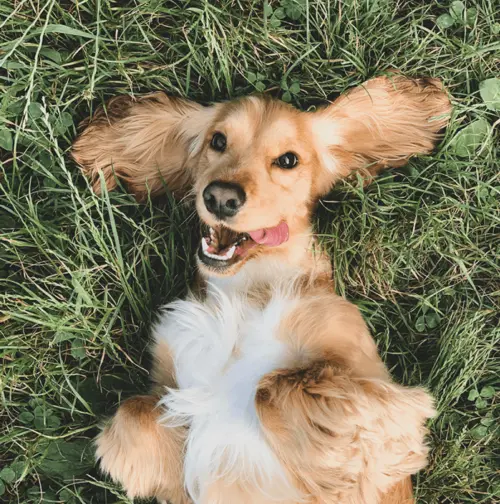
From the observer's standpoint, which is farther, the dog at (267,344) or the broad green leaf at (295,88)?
the broad green leaf at (295,88)

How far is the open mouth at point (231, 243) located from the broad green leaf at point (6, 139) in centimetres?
127

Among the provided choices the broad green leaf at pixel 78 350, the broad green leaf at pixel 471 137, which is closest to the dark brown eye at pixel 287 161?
the broad green leaf at pixel 471 137

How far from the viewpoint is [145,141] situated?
329 cm

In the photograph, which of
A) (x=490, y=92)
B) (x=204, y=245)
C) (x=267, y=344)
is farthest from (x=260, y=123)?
(x=490, y=92)

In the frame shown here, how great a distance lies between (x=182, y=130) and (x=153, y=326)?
3.47 ft

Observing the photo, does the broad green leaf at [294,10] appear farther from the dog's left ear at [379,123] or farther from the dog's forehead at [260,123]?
the dog's forehead at [260,123]

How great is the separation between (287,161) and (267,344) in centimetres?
88

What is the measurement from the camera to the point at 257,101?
301 cm

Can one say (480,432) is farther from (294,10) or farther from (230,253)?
(294,10)

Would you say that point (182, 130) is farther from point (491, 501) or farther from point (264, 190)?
point (491, 501)

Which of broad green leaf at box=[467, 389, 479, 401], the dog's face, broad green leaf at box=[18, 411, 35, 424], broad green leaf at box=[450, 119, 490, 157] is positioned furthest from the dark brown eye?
broad green leaf at box=[18, 411, 35, 424]

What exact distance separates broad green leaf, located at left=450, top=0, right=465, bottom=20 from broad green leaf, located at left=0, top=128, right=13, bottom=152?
252 cm

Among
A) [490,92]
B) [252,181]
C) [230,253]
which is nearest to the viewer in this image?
[252,181]

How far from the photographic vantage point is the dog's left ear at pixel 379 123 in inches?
126
